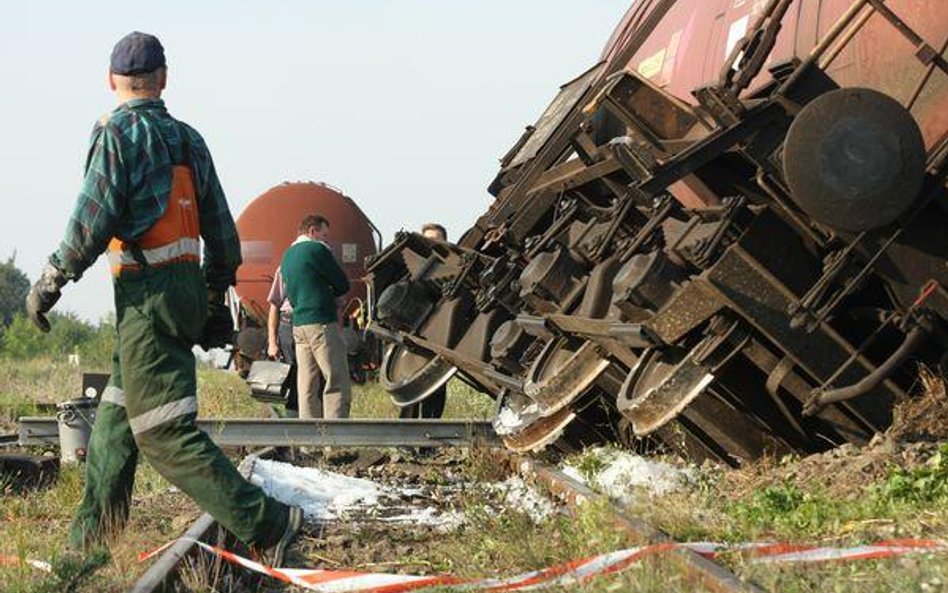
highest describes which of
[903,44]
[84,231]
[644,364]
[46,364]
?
[903,44]

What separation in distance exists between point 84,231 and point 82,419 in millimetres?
4582

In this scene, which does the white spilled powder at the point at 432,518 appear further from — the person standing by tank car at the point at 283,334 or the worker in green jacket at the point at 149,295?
the person standing by tank car at the point at 283,334

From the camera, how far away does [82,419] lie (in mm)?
10484

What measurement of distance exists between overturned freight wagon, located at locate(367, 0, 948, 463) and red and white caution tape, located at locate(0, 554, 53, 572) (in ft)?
9.58

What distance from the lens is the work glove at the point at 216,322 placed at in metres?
6.76

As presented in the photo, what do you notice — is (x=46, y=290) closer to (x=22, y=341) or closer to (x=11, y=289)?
(x=22, y=341)

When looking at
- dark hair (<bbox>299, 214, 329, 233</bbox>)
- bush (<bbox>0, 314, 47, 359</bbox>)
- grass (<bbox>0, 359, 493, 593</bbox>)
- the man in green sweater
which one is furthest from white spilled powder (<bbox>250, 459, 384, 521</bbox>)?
bush (<bbox>0, 314, 47, 359</bbox>)

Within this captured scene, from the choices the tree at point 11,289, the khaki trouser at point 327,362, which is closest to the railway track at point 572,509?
the khaki trouser at point 327,362

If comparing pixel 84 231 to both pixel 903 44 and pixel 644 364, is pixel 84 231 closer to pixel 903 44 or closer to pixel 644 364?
pixel 644 364

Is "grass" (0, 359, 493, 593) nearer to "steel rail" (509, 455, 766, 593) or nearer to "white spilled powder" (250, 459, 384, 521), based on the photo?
"white spilled powder" (250, 459, 384, 521)

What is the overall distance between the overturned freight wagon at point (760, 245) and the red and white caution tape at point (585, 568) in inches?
63.7

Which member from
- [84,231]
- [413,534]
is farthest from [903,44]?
[84,231]

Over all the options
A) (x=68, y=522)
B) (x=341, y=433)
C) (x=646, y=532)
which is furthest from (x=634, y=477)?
(x=341, y=433)

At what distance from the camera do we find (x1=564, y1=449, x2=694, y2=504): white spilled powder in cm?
752
